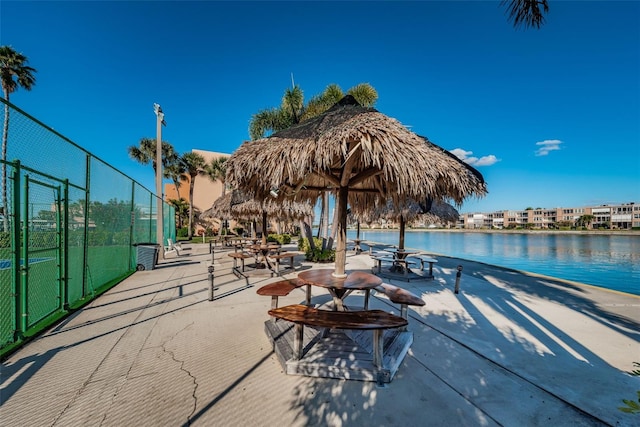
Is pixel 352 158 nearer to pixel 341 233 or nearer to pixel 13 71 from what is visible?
pixel 341 233

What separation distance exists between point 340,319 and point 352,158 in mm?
2508

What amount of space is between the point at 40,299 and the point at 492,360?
24.3 ft

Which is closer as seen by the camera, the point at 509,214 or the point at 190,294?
the point at 190,294

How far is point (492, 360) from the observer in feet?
11.6

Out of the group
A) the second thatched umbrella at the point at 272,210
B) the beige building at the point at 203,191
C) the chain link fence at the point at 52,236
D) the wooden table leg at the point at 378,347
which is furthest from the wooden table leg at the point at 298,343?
the beige building at the point at 203,191

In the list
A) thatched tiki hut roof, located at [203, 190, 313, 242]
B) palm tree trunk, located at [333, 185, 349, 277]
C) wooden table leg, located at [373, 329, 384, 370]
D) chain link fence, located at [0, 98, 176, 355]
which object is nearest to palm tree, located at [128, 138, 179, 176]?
thatched tiki hut roof, located at [203, 190, 313, 242]

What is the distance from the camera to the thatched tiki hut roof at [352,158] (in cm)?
353

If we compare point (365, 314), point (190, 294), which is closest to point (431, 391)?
point (365, 314)

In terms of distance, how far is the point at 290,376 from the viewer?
307cm

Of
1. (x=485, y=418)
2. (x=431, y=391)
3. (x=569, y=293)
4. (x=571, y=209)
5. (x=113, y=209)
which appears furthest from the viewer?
(x=571, y=209)

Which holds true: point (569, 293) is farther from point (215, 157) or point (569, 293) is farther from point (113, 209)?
point (215, 157)

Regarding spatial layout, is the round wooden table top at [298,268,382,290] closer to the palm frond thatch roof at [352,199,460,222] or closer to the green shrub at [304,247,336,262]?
the palm frond thatch roof at [352,199,460,222]

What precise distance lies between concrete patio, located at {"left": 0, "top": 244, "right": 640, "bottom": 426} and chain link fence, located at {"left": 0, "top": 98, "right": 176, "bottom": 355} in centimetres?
47

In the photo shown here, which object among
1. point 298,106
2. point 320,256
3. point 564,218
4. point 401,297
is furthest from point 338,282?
point 564,218
